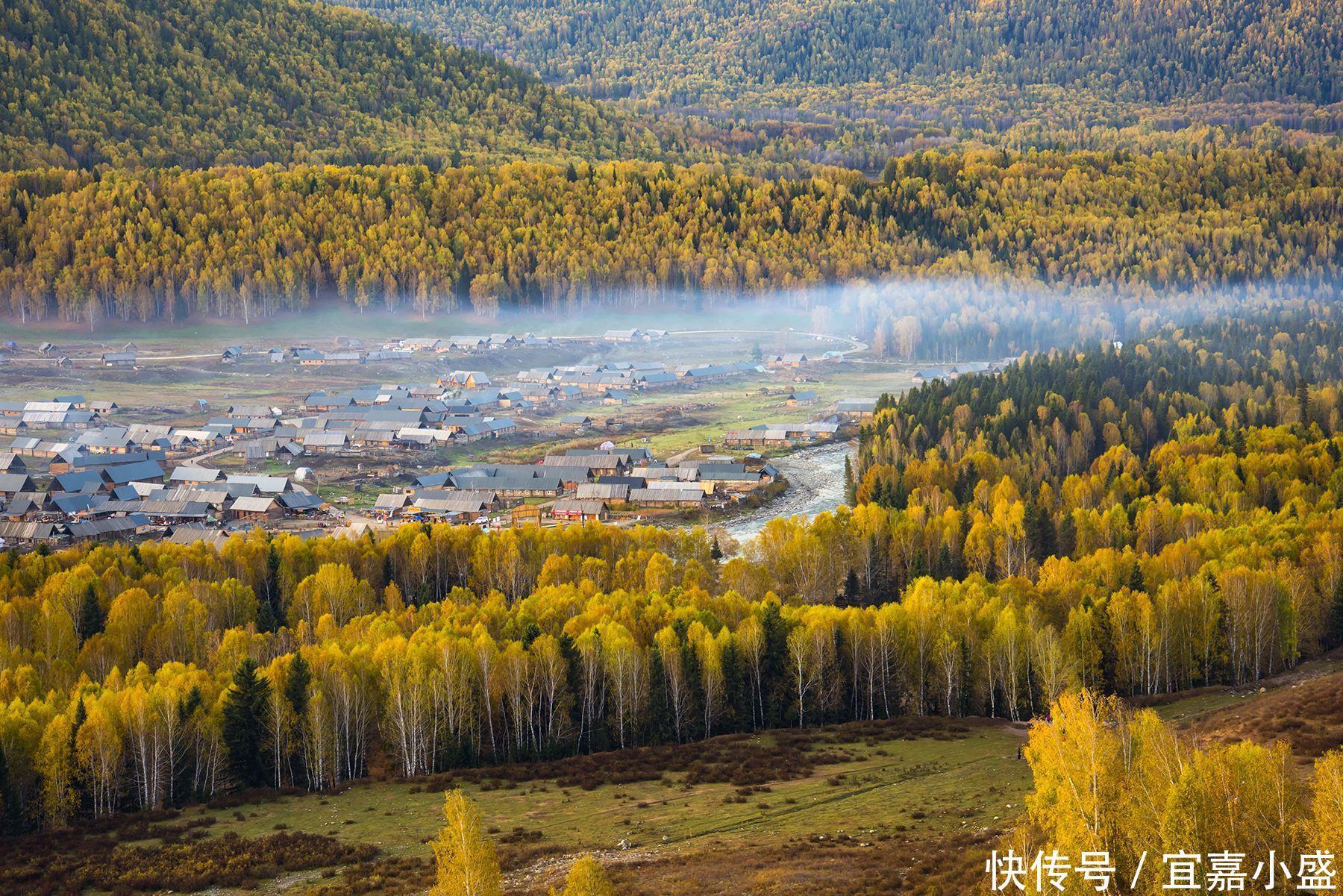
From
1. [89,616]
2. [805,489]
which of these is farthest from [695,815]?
[805,489]

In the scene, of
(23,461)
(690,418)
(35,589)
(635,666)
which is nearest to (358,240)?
(690,418)

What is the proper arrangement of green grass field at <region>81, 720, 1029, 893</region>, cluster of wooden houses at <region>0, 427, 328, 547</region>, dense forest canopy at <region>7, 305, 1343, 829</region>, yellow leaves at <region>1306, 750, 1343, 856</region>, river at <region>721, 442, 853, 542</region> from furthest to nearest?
river at <region>721, 442, 853, 542</region> → cluster of wooden houses at <region>0, 427, 328, 547</region> → dense forest canopy at <region>7, 305, 1343, 829</region> → green grass field at <region>81, 720, 1029, 893</region> → yellow leaves at <region>1306, 750, 1343, 856</region>

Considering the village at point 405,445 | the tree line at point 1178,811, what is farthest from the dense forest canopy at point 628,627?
the tree line at point 1178,811

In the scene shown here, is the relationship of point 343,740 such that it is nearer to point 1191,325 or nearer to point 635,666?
point 635,666

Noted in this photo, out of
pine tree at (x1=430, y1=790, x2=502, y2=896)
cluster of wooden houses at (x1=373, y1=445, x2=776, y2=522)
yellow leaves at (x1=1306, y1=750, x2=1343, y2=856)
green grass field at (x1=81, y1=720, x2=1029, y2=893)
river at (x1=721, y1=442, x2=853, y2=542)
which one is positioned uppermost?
yellow leaves at (x1=1306, y1=750, x2=1343, y2=856)

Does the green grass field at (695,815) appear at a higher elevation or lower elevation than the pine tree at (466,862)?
lower

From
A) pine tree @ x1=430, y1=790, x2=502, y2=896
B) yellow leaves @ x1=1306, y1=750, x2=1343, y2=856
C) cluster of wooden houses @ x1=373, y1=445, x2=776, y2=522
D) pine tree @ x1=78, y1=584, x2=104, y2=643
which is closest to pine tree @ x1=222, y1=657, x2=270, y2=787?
pine tree @ x1=78, y1=584, x2=104, y2=643

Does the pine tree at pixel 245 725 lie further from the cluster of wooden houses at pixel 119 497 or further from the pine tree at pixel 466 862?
the cluster of wooden houses at pixel 119 497

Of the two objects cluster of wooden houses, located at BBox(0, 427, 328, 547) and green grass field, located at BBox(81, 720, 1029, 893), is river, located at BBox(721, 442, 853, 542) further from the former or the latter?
green grass field, located at BBox(81, 720, 1029, 893)
